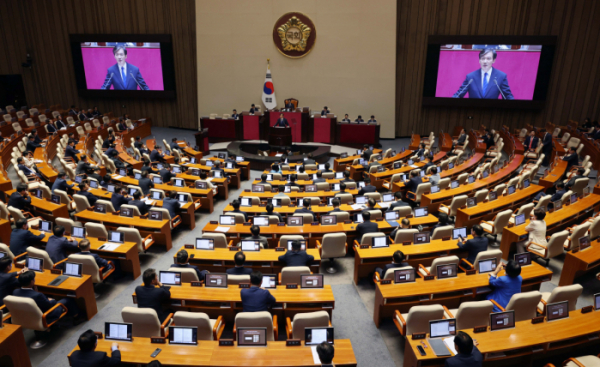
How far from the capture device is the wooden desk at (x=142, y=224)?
7930mm

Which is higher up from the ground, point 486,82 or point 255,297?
point 486,82

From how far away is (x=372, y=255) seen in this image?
6.38m

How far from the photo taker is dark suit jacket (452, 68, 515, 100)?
1719 cm

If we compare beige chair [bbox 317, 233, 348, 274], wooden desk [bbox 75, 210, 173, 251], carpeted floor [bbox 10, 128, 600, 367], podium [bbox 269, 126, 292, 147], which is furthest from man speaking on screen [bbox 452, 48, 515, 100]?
wooden desk [bbox 75, 210, 173, 251]

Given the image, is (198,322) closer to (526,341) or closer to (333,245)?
(333,245)

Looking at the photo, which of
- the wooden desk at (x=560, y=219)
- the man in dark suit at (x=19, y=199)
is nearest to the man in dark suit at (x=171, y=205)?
the man in dark suit at (x=19, y=199)

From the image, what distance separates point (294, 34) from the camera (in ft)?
61.5

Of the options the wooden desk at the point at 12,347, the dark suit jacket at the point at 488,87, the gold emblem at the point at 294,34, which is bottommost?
the wooden desk at the point at 12,347

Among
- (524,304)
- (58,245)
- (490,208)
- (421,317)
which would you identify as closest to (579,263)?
(524,304)

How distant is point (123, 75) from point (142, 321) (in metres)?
19.1

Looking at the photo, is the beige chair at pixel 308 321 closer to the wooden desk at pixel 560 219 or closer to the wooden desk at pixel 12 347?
the wooden desk at pixel 12 347

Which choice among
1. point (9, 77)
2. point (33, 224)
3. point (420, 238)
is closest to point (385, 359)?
point (420, 238)

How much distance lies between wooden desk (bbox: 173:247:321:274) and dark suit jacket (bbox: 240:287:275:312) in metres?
1.32

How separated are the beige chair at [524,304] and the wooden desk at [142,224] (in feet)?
20.6
